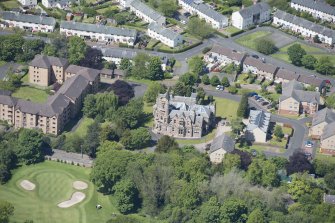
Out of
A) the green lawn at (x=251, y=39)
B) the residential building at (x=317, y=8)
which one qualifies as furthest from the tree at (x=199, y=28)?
the residential building at (x=317, y=8)

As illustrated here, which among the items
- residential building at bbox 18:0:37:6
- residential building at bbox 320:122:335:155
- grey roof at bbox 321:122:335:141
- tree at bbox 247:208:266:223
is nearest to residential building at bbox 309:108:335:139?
grey roof at bbox 321:122:335:141

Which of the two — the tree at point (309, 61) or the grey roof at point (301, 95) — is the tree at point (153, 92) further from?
the tree at point (309, 61)

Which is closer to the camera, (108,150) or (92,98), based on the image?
(108,150)

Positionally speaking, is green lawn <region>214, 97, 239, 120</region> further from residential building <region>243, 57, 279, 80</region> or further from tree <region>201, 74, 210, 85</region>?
residential building <region>243, 57, 279, 80</region>

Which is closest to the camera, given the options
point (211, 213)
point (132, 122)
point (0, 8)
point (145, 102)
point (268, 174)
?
point (211, 213)

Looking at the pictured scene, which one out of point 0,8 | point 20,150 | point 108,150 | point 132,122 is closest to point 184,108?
point 132,122

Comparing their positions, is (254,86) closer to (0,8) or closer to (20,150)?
(20,150)

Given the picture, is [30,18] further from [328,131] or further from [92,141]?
[328,131]

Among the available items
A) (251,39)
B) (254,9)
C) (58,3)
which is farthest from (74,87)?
(254,9)
